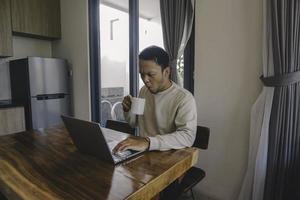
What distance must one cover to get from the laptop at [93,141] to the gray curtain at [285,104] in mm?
1046

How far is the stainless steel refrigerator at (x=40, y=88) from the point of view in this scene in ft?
9.17

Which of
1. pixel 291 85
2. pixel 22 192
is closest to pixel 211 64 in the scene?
pixel 291 85

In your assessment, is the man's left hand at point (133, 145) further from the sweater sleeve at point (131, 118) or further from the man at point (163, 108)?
the sweater sleeve at point (131, 118)

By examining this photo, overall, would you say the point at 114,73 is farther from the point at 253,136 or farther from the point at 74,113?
the point at 253,136

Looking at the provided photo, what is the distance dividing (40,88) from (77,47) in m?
0.76

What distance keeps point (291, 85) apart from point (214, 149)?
32.8 inches

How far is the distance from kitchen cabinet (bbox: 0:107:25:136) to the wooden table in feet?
5.71

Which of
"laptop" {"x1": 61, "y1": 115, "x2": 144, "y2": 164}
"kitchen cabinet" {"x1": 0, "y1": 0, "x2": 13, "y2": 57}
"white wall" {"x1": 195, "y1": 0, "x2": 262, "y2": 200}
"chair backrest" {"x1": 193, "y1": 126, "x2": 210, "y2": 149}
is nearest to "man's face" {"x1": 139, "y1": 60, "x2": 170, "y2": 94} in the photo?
"chair backrest" {"x1": 193, "y1": 126, "x2": 210, "y2": 149}

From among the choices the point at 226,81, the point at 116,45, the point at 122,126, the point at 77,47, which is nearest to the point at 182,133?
the point at 122,126

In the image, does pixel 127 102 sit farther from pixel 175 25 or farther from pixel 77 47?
pixel 77 47

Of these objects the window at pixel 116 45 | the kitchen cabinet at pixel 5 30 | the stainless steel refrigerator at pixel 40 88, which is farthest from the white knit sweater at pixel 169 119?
the kitchen cabinet at pixel 5 30

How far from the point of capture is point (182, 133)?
114 centimetres

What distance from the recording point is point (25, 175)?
33.1 inches

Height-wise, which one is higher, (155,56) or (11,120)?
(155,56)
